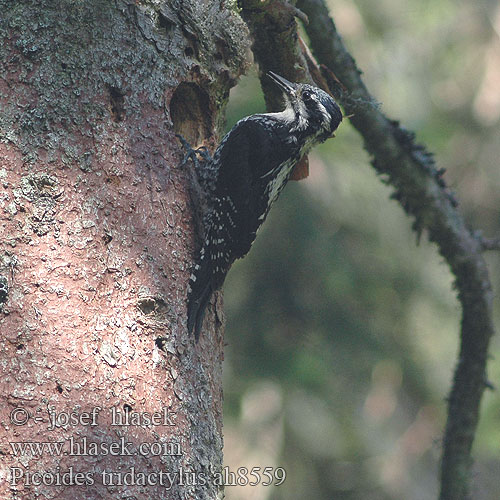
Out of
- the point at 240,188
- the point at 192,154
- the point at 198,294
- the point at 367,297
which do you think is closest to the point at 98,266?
the point at 198,294

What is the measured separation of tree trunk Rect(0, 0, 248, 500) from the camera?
219 centimetres

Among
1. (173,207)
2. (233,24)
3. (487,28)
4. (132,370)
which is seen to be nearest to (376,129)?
(233,24)

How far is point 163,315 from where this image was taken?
251 centimetres

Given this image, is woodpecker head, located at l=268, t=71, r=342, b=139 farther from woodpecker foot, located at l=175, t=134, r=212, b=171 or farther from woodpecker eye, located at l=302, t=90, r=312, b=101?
woodpecker foot, located at l=175, t=134, r=212, b=171

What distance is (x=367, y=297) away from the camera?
734 cm

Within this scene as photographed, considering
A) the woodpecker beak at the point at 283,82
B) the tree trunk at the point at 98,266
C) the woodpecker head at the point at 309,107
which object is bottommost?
the tree trunk at the point at 98,266

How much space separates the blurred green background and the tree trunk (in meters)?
1.29

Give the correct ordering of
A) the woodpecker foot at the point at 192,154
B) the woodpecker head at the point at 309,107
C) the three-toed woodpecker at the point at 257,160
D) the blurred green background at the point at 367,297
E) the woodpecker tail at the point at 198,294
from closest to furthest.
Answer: the woodpecker tail at the point at 198,294, the woodpecker foot at the point at 192,154, the three-toed woodpecker at the point at 257,160, the woodpecker head at the point at 309,107, the blurred green background at the point at 367,297

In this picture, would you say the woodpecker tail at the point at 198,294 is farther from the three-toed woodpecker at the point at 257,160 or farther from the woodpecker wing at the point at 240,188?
the three-toed woodpecker at the point at 257,160

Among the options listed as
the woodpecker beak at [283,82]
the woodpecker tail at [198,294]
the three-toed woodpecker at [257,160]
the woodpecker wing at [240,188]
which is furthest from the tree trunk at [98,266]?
the woodpecker beak at [283,82]

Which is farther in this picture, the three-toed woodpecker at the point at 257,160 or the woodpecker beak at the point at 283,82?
the woodpecker beak at the point at 283,82

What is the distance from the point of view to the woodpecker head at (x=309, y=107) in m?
3.72

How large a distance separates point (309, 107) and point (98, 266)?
5.73 feet

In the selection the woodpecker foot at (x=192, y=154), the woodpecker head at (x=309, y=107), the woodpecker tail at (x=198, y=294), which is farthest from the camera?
the woodpecker head at (x=309, y=107)
